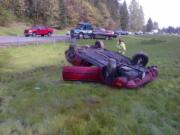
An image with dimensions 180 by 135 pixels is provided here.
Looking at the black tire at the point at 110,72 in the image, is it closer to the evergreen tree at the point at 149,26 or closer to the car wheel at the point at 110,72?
the car wheel at the point at 110,72

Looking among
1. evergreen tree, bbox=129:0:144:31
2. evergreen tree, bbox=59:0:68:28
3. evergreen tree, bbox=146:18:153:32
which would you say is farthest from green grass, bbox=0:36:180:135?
evergreen tree, bbox=146:18:153:32

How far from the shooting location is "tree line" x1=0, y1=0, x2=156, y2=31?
64.7 meters

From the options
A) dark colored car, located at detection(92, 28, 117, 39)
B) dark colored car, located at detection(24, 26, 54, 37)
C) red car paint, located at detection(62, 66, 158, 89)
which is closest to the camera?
red car paint, located at detection(62, 66, 158, 89)

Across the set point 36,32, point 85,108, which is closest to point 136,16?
point 36,32

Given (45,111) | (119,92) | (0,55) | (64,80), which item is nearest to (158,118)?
(119,92)

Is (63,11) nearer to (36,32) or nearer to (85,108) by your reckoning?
(36,32)

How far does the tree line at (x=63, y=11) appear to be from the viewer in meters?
64.7

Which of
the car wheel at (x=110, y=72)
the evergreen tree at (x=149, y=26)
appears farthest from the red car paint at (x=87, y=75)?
the evergreen tree at (x=149, y=26)

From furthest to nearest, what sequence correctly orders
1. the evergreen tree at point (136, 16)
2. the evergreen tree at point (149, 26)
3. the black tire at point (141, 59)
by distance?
A: the evergreen tree at point (149, 26), the evergreen tree at point (136, 16), the black tire at point (141, 59)

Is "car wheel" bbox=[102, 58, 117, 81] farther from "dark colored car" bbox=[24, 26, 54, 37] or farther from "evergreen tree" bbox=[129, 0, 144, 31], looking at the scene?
"evergreen tree" bbox=[129, 0, 144, 31]

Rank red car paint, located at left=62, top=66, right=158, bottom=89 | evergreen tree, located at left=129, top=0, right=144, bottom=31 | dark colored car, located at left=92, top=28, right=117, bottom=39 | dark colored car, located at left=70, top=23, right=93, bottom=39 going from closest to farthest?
red car paint, located at left=62, top=66, right=158, bottom=89
dark colored car, located at left=70, top=23, right=93, bottom=39
dark colored car, located at left=92, top=28, right=117, bottom=39
evergreen tree, located at left=129, top=0, right=144, bottom=31

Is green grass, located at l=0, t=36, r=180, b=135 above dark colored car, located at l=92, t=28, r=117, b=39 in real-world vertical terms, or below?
below

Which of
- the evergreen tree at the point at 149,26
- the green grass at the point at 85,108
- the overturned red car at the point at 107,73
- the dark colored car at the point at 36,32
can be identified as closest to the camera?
the green grass at the point at 85,108

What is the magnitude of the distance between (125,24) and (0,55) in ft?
298
